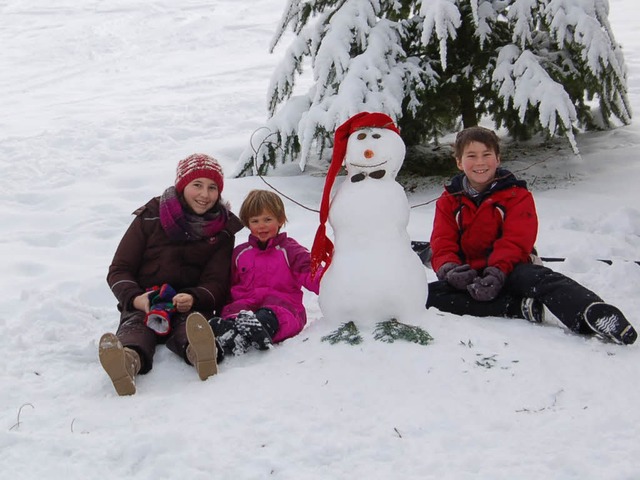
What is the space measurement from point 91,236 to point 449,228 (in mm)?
2926

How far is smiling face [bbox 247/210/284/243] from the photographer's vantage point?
146 inches

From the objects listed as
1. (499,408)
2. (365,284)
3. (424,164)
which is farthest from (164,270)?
(424,164)

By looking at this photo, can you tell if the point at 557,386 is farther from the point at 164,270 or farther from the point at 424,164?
the point at 424,164

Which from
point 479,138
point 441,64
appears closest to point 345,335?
point 479,138

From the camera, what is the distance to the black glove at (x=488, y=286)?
11.9 feet

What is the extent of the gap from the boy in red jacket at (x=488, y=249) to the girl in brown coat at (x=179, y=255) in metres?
1.25

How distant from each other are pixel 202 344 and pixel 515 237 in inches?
72.6

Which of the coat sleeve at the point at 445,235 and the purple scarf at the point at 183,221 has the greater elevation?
the purple scarf at the point at 183,221

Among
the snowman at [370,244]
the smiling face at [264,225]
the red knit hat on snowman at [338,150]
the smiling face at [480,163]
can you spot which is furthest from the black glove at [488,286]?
the smiling face at [264,225]

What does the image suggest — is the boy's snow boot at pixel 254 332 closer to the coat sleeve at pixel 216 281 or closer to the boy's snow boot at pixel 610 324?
the coat sleeve at pixel 216 281

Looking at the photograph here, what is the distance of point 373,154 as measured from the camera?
3311 millimetres

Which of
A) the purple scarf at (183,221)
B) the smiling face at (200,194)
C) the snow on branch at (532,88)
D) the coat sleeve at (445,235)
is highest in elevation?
the snow on branch at (532,88)

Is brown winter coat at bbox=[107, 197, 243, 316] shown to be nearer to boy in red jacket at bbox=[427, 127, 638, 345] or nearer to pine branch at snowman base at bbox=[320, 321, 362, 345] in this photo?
pine branch at snowman base at bbox=[320, 321, 362, 345]

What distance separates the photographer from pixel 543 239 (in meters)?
4.71
